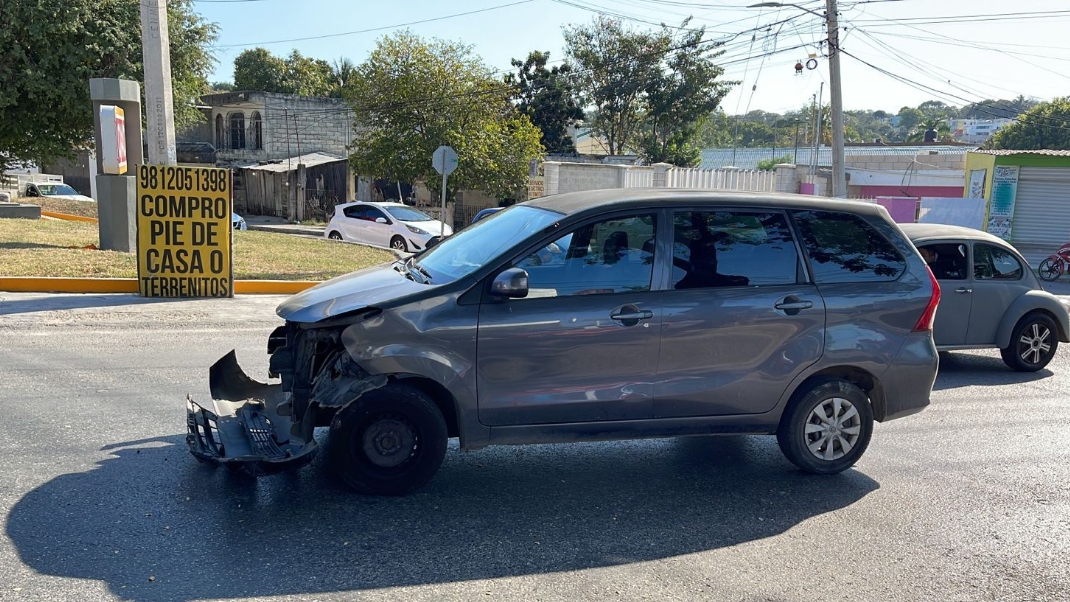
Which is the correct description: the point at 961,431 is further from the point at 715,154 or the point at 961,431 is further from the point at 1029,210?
the point at 715,154

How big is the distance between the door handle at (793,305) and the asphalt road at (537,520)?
3.80 ft

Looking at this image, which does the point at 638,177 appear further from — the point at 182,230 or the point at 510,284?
the point at 510,284

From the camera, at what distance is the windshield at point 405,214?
22.1 metres

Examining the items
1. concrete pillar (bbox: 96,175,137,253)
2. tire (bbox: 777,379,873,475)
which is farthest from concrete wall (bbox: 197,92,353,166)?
tire (bbox: 777,379,873,475)

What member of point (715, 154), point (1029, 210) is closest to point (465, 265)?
point (1029, 210)

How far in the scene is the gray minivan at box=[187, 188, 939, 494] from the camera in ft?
15.3

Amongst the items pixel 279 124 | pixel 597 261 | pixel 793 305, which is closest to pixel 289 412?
pixel 597 261

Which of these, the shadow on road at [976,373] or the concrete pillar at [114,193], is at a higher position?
the concrete pillar at [114,193]

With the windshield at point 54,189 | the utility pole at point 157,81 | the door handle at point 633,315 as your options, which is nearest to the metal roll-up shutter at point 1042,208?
the utility pole at point 157,81

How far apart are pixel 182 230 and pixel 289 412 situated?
6964 millimetres

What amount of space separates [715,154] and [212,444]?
56802 mm

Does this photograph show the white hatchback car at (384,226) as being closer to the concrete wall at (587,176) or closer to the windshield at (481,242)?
the concrete wall at (587,176)

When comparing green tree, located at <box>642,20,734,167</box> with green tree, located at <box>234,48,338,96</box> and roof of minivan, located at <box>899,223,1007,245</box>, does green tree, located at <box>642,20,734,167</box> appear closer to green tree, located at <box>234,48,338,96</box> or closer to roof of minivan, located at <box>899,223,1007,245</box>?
green tree, located at <box>234,48,338,96</box>

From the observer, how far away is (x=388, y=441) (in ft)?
15.5
